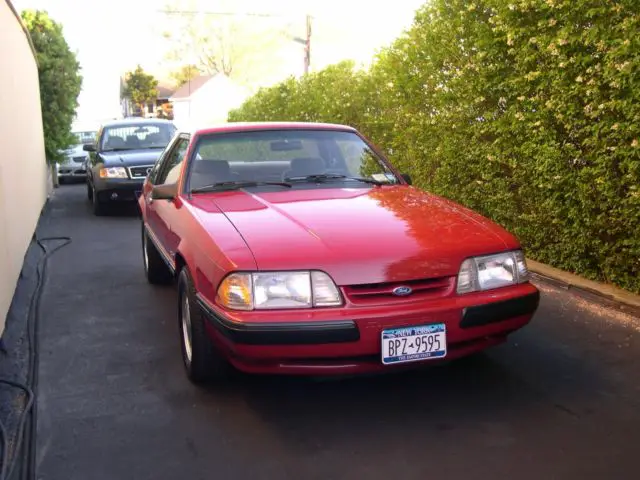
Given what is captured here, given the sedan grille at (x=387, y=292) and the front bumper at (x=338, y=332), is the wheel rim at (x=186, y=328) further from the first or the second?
the sedan grille at (x=387, y=292)

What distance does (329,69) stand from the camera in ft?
40.1

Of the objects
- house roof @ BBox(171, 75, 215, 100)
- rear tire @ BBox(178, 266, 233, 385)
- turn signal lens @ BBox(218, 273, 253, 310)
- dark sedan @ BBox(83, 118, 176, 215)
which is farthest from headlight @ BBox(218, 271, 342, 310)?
house roof @ BBox(171, 75, 215, 100)

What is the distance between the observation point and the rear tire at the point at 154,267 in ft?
20.7

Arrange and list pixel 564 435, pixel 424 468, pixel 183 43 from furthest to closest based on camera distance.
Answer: pixel 183 43
pixel 564 435
pixel 424 468

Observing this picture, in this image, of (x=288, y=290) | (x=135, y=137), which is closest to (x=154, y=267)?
(x=288, y=290)

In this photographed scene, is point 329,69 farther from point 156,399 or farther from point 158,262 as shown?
point 156,399

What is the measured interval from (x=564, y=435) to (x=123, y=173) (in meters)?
9.12

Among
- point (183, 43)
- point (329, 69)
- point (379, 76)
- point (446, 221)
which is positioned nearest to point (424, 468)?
point (446, 221)

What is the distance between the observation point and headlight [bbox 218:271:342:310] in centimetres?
327

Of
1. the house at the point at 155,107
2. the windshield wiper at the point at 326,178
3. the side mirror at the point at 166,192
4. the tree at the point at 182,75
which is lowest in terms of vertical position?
the side mirror at the point at 166,192

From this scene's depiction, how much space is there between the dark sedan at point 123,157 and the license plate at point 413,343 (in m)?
8.32

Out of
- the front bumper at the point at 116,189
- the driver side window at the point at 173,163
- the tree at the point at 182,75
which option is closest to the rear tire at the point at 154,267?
the driver side window at the point at 173,163

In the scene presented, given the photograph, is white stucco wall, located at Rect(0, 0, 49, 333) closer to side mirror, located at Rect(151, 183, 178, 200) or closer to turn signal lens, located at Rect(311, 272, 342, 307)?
side mirror, located at Rect(151, 183, 178, 200)

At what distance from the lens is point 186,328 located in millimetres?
4129
